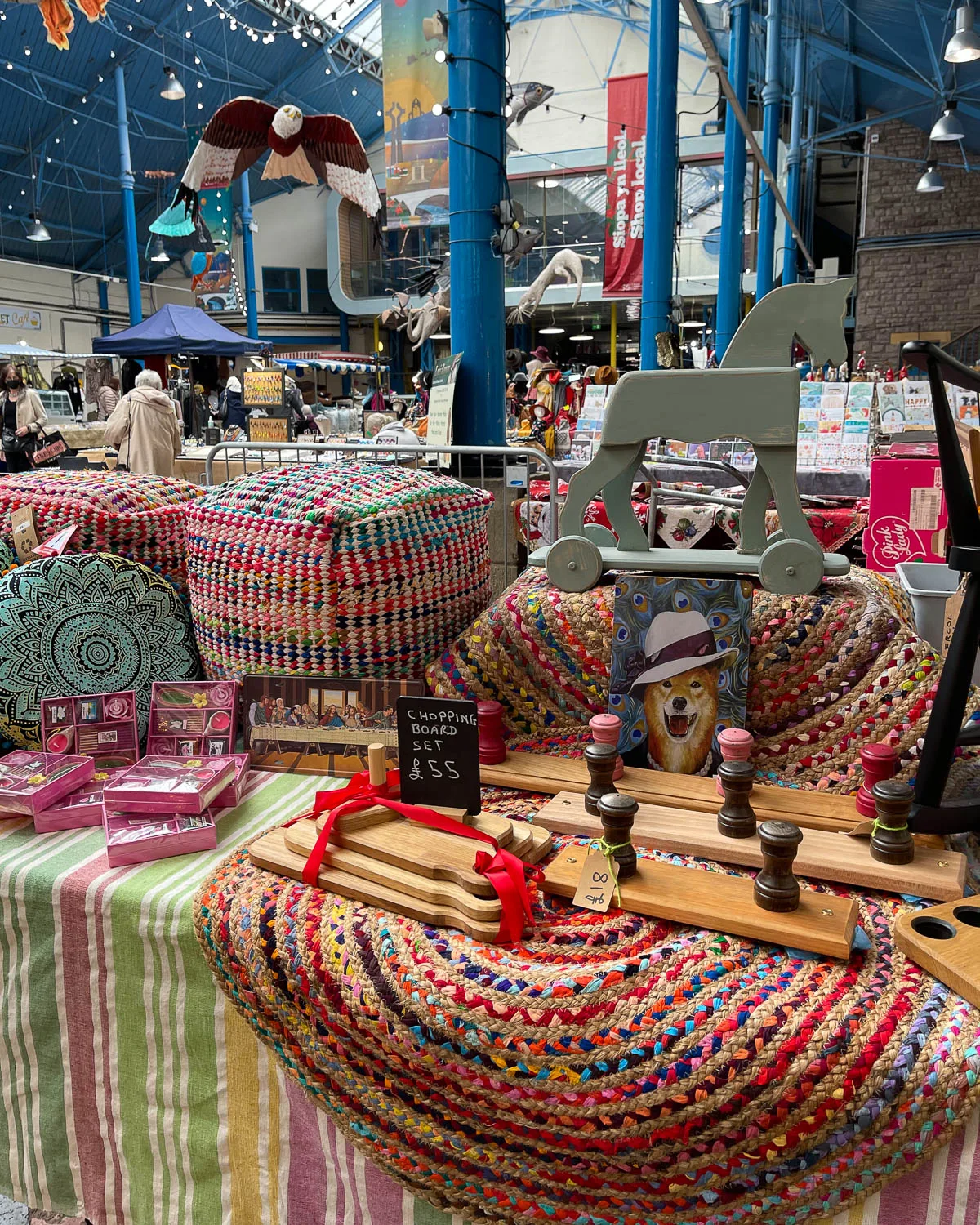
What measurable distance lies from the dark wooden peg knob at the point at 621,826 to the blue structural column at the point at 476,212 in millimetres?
2487

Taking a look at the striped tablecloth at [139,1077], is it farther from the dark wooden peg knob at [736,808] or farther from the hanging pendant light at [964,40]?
the hanging pendant light at [964,40]

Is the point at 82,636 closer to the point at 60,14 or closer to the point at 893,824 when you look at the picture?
the point at 893,824

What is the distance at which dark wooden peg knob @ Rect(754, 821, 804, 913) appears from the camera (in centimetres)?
89

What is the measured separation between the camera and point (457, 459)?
3281mm

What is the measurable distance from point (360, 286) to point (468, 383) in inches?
916

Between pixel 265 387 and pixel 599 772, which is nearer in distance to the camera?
pixel 599 772

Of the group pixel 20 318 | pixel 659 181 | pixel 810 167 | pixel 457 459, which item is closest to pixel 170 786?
pixel 457 459

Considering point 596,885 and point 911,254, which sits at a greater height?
point 911,254

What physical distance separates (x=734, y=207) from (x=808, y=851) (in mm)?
9249

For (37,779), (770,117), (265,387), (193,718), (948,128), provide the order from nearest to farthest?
1. (37,779)
2. (193,718)
3. (265,387)
4. (948,128)
5. (770,117)

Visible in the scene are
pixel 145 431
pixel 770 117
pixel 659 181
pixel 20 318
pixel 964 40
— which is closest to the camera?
pixel 145 431

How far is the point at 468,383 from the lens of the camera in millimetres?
3359

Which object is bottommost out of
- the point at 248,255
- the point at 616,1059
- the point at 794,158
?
the point at 616,1059

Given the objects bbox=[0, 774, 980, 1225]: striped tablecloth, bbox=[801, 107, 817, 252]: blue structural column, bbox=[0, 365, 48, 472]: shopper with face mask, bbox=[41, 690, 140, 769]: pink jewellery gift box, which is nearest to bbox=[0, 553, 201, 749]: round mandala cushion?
bbox=[41, 690, 140, 769]: pink jewellery gift box
